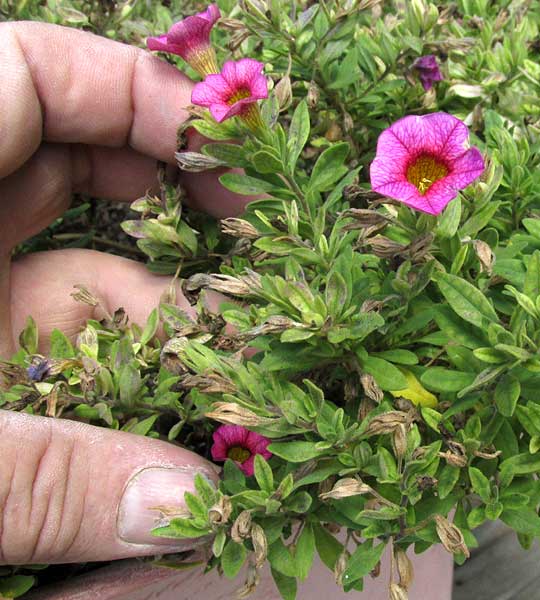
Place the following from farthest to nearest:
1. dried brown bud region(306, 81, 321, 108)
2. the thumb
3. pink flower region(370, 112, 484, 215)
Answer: dried brown bud region(306, 81, 321, 108)
the thumb
pink flower region(370, 112, 484, 215)

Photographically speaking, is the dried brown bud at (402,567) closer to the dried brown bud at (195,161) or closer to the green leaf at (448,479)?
the green leaf at (448,479)

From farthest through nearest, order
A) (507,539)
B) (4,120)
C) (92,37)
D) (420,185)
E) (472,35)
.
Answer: (507,539)
(472,35)
(92,37)
(4,120)
(420,185)

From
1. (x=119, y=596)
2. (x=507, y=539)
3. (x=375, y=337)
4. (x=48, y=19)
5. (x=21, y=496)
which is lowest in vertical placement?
(x=507, y=539)

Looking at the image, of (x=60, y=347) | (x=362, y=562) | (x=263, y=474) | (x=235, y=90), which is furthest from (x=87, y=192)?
(x=362, y=562)

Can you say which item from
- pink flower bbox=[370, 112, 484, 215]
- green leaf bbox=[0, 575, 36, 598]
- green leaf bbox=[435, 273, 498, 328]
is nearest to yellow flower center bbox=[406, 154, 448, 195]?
pink flower bbox=[370, 112, 484, 215]

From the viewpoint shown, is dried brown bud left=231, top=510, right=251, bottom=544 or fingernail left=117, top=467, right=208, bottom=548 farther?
fingernail left=117, top=467, right=208, bottom=548

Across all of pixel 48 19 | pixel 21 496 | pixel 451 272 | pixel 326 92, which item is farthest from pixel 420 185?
pixel 48 19

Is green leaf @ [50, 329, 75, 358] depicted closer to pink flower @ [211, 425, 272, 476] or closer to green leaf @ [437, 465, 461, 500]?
pink flower @ [211, 425, 272, 476]

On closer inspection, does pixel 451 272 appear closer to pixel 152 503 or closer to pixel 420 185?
pixel 420 185
